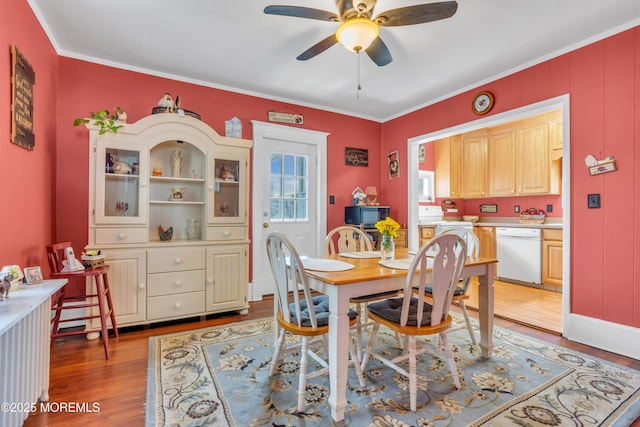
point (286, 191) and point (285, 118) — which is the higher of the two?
point (285, 118)

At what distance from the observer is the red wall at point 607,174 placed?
7.64 ft

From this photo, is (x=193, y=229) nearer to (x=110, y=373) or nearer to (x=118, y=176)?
(x=118, y=176)

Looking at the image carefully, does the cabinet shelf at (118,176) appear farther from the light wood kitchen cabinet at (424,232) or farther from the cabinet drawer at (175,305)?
the light wood kitchen cabinet at (424,232)

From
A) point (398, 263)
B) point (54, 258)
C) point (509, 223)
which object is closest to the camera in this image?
point (398, 263)

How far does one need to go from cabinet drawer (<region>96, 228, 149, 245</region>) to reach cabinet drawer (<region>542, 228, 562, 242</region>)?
4.79 m

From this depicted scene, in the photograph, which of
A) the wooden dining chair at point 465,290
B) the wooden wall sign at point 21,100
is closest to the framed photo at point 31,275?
Result: the wooden wall sign at point 21,100

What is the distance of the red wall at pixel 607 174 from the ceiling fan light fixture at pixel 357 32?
196 cm

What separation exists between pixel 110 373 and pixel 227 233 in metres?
1.45

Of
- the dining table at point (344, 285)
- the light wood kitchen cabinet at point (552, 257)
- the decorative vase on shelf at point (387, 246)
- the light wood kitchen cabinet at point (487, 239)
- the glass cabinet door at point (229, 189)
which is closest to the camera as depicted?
the dining table at point (344, 285)

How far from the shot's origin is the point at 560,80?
2.73 m

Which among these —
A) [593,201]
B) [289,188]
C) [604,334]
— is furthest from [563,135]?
[289,188]

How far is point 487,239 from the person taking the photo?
4910 millimetres

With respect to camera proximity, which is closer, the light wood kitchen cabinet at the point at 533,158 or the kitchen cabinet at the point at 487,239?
the light wood kitchen cabinet at the point at 533,158

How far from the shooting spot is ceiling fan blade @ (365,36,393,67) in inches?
83.0
